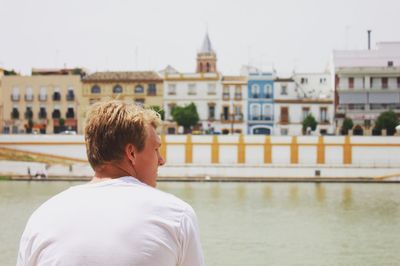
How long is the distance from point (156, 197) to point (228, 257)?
30.0 ft

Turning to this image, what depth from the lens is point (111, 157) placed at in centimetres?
159

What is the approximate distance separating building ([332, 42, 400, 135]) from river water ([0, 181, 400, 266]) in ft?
33.2

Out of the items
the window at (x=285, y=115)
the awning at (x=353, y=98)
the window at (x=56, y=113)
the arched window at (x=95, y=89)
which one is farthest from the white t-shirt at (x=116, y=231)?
the window at (x=56, y=113)

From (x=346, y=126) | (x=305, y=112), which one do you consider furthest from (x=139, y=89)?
(x=346, y=126)

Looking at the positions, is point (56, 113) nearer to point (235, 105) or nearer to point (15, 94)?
point (15, 94)

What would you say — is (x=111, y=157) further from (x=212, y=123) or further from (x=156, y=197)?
(x=212, y=123)

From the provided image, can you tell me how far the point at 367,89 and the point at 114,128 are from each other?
35.1m

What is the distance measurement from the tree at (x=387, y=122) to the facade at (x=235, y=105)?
275 inches

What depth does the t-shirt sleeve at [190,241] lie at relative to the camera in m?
1.49

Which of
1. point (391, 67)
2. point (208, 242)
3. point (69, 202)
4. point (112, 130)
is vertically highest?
point (391, 67)

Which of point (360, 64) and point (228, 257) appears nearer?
point (228, 257)

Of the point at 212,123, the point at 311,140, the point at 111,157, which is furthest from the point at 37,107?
the point at 111,157

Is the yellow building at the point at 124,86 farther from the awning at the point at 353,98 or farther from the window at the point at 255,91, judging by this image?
the awning at the point at 353,98

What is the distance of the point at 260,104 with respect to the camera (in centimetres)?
3753
